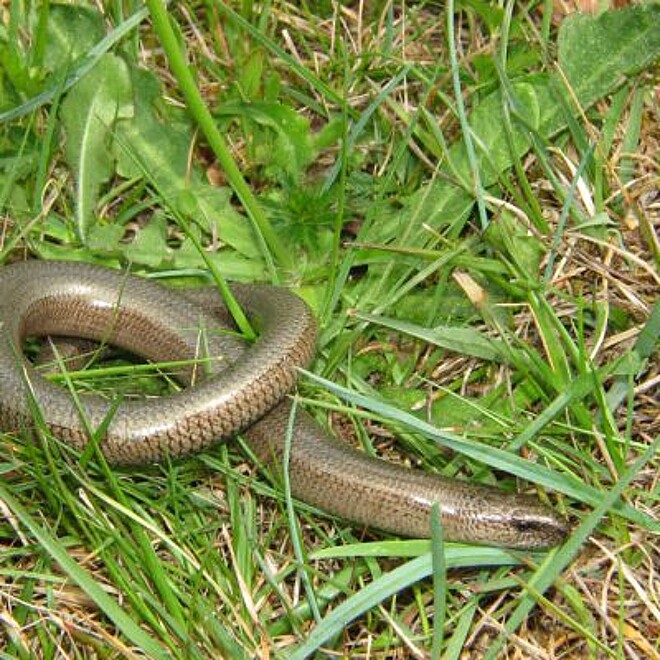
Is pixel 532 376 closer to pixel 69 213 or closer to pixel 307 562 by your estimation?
pixel 307 562

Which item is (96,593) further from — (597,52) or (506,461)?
(597,52)

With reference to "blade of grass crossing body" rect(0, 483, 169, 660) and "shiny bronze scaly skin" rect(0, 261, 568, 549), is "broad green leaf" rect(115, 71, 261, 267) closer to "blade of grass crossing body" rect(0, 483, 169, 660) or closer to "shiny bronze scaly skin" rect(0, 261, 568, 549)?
"shiny bronze scaly skin" rect(0, 261, 568, 549)

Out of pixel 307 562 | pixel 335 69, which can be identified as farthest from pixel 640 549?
pixel 335 69

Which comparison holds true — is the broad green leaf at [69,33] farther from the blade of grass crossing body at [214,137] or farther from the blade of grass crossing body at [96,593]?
the blade of grass crossing body at [96,593]

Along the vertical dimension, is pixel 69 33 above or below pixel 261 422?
above

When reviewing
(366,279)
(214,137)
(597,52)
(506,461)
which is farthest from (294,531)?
(597,52)

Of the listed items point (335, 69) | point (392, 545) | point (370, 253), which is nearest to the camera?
point (392, 545)

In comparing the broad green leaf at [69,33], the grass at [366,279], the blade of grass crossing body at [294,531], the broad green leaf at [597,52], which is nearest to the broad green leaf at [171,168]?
the grass at [366,279]
